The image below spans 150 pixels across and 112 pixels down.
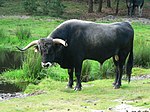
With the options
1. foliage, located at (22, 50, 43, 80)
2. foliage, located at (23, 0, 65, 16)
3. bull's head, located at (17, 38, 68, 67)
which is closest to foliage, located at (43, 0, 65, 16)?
foliage, located at (23, 0, 65, 16)

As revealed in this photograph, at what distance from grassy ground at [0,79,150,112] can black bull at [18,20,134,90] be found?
50cm

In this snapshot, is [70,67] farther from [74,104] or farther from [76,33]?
[74,104]

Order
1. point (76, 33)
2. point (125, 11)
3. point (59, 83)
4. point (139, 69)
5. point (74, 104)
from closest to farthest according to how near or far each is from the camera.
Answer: point (74, 104) < point (76, 33) < point (59, 83) < point (139, 69) < point (125, 11)

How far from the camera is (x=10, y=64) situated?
18.5 m

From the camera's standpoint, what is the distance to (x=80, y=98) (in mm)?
11523

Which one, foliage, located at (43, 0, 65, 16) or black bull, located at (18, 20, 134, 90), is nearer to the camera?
black bull, located at (18, 20, 134, 90)

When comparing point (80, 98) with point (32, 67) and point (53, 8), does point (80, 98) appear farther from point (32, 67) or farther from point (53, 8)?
point (53, 8)

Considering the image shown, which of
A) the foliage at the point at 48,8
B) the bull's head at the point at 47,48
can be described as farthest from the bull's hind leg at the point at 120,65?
the foliage at the point at 48,8

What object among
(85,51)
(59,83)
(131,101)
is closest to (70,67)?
(85,51)

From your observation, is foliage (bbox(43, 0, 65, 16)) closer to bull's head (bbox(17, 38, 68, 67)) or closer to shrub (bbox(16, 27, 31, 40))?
shrub (bbox(16, 27, 31, 40))

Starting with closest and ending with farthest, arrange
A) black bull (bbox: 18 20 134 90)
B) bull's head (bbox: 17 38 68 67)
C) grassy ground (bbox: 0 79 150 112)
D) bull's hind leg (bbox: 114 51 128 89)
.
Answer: grassy ground (bbox: 0 79 150 112), bull's head (bbox: 17 38 68 67), black bull (bbox: 18 20 134 90), bull's hind leg (bbox: 114 51 128 89)

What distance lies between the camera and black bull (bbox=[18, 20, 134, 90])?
1220 cm

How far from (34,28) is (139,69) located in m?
12.6

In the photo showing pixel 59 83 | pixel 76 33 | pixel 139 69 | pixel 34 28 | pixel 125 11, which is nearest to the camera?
pixel 76 33
